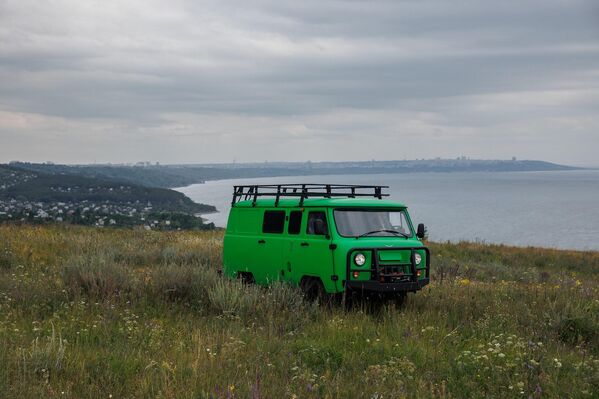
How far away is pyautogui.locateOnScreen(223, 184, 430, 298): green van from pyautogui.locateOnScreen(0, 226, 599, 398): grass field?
23.9 inches

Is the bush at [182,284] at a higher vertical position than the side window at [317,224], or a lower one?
lower

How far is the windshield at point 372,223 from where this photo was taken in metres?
11.0

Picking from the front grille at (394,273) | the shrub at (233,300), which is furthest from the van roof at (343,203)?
the shrub at (233,300)

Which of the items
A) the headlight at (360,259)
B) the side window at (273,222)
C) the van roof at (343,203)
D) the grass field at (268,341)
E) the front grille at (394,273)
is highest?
the van roof at (343,203)

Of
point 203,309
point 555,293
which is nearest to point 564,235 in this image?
point 555,293

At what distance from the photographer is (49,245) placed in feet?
59.5

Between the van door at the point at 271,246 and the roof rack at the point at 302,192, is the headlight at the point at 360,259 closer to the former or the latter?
the roof rack at the point at 302,192

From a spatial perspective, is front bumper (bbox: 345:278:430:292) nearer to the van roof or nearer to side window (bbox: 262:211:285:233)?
the van roof

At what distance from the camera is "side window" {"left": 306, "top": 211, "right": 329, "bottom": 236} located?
10.8m

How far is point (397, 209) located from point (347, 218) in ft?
4.19

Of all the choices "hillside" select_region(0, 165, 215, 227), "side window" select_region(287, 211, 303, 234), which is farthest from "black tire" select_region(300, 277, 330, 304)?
"hillside" select_region(0, 165, 215, 227)

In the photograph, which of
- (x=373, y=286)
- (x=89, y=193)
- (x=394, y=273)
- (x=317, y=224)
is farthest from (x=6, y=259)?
(x=89, y=193)

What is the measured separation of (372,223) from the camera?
11320 mm

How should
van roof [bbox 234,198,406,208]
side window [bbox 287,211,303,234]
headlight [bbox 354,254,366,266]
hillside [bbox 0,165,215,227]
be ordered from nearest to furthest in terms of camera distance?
headlight [bbox 354,254,366,266], van roof [bbox 234,198,406,208], side window [bbox 287,211,303,234], hillside [bbox 0,165,215,227]
